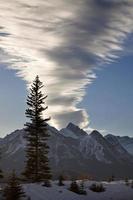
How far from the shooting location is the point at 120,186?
40.4 metres

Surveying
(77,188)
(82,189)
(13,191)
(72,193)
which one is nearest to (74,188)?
(77,188)

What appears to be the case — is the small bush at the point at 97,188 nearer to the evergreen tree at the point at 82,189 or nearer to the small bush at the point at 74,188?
the evergreen tree at the point at 82,189

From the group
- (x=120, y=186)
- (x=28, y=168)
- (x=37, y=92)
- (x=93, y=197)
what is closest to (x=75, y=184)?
(x=93, y=197)

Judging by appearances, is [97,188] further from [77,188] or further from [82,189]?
[77,188]

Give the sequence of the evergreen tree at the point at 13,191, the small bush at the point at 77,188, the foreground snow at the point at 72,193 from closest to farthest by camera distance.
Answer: the evergreen tree at the point at 13,191 → the foreground snow at the point at 72,193 → the small bush at the point at 77,188

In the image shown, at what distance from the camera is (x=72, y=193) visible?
3600 cm

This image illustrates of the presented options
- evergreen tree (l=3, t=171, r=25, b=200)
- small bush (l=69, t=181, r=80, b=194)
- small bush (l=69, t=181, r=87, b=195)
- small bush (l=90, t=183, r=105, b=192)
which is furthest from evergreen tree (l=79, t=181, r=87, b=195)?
evergreen tree (l=3, t=171, r=25, b=200)

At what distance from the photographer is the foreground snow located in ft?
111

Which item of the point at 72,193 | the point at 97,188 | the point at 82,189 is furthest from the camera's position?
the point at 97,188

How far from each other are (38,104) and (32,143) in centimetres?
450

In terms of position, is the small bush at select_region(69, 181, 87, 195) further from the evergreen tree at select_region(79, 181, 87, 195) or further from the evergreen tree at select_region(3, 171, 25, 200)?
the evergreen tree at select_region(3, 171, 25, 200)

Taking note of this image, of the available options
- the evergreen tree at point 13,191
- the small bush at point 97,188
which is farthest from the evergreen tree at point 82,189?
the evergreen tree at point 13,191

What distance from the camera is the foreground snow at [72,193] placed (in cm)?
3375

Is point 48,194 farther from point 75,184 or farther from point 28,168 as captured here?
point 28,168
